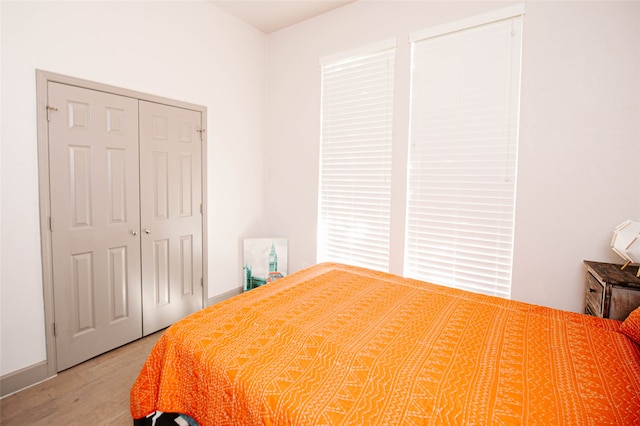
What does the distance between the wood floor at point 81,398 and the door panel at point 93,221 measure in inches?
6.2

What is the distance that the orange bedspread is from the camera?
1.03 meters

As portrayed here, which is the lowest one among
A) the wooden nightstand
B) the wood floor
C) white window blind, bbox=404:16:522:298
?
the wood floor

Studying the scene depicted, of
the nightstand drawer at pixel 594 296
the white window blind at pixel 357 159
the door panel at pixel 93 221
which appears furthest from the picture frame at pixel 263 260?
the nightstand drawer at pixel 594 296

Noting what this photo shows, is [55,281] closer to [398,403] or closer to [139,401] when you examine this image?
[139,401]

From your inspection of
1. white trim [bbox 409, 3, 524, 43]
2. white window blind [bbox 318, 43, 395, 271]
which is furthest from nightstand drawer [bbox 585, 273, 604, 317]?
white trim [bbox 409, 3, 524, 43]

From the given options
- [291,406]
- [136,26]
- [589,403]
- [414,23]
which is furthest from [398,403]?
[136,26]

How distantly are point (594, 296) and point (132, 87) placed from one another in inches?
139

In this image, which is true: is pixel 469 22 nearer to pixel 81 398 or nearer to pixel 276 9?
pixel 276 9

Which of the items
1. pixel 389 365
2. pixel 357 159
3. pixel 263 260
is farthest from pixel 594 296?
pixel 263 260

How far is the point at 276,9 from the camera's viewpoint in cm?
324

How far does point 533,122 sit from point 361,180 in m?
1.45

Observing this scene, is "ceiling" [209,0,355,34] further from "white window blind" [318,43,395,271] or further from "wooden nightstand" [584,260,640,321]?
"wooden nightstand" [584,260,640,321]

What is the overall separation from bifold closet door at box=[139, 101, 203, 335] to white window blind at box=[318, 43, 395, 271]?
1.27 meters

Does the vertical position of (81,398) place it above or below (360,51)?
below
